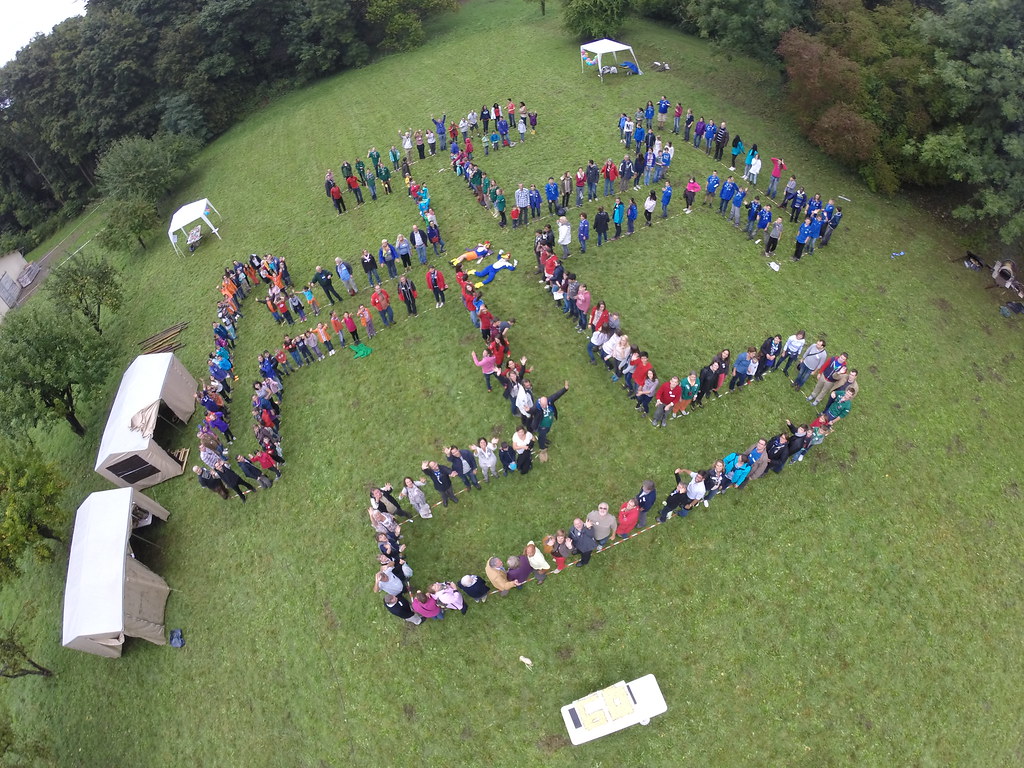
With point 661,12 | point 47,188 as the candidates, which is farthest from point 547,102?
point 47,188

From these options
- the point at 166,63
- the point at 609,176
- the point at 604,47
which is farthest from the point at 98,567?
the point at 166,63

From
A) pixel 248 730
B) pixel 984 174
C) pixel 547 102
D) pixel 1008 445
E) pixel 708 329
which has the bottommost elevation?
pixel 1008 445

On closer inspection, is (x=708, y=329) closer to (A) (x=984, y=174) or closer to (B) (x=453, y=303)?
(B) (x=453, y=303)

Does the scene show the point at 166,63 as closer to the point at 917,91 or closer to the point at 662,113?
the point at 662,113

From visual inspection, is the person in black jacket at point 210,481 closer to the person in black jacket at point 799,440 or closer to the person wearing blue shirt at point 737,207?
the person in black jacket at point 799,440

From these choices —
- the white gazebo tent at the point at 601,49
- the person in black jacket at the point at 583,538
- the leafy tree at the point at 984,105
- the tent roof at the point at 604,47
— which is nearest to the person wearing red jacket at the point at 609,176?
the leafy tree at the point at 984,105
